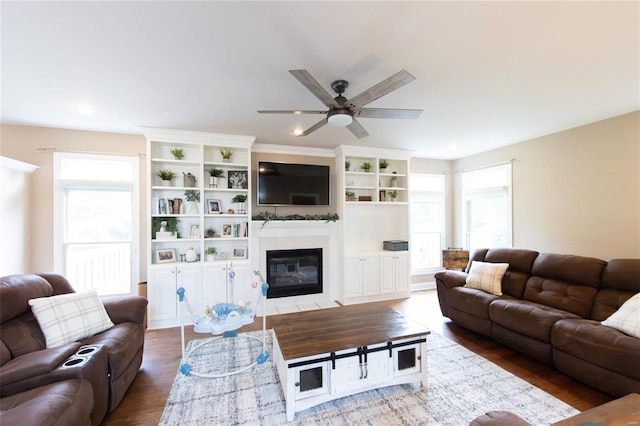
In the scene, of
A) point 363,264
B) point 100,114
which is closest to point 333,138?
point 363,264

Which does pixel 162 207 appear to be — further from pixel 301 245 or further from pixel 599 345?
pixel 599 345

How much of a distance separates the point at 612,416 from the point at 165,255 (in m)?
4.52

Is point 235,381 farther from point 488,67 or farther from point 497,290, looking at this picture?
point 488,67

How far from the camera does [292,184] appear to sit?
14.6 ft

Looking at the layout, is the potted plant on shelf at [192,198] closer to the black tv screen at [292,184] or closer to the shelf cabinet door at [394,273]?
the black tv screen at [292,184]

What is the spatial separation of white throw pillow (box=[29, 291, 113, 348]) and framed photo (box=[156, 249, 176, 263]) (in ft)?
4.92

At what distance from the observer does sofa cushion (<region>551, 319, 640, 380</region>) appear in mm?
2029

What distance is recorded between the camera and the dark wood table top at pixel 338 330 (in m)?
2.12

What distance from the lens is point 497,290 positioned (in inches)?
135

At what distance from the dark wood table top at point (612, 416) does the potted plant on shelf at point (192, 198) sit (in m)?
4.26

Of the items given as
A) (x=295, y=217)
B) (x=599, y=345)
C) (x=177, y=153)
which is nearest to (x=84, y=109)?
(x=177, y=153)

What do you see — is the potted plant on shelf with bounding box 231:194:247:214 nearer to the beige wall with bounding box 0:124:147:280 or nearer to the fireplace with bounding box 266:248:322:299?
the fireplace with bounding box 266:248:322:299

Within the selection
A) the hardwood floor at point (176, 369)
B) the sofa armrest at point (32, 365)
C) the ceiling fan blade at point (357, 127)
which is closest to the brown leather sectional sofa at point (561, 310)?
the hardwood floor at point (176, 369)

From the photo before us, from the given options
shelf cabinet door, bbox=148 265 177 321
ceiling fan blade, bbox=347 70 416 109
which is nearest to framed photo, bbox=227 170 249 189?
shelf cabinet door, bbox=148 265 177 321
